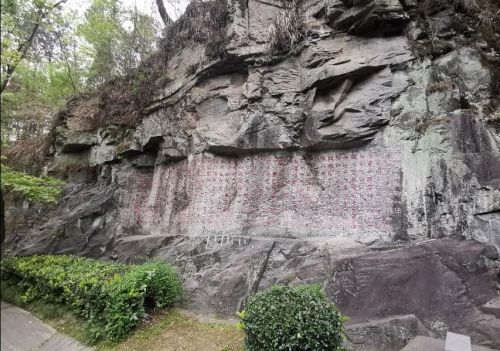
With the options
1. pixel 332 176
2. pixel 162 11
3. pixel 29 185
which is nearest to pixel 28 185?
pixel 29 185

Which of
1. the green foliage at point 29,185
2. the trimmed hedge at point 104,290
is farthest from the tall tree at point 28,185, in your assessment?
the trimmed hedge at point 104,290

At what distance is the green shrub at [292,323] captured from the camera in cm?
398

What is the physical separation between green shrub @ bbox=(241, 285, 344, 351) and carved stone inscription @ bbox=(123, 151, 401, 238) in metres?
2.75

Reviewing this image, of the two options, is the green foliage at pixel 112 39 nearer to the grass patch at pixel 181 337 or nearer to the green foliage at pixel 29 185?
the green foliage at pixel 29 185

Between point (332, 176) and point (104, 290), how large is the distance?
5.11 metres

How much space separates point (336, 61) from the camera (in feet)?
24.8

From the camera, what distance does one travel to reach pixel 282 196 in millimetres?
7590

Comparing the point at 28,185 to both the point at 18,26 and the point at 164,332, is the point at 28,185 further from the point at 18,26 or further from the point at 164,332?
the point at 164,332

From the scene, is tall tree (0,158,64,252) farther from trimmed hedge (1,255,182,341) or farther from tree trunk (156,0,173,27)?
tree trunk (156,0,173,27)

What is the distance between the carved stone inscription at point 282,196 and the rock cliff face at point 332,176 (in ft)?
0.10

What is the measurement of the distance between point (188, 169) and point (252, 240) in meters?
2.86

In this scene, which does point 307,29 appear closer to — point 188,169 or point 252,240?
point 188,169

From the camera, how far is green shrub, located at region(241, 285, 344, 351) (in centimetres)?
398

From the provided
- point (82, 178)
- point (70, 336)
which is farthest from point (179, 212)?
point (82, 178)
